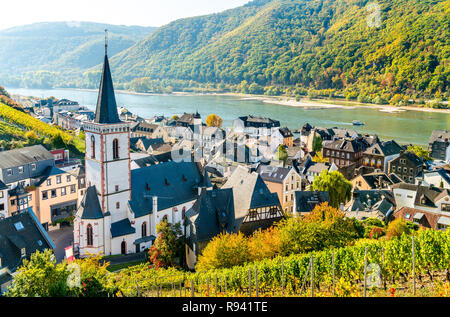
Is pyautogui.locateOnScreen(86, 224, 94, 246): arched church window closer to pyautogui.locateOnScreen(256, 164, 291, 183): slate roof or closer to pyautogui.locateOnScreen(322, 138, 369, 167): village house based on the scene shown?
pyautogui.locateOnScreen(256, 164, 291, 183): slate roof

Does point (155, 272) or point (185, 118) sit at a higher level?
point (185, 118)

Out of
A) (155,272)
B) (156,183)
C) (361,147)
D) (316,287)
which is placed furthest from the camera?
(361,147)

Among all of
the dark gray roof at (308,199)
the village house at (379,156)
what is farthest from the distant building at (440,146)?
the dark gray roof at (308,199)

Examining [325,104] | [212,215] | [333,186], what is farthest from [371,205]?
[325,104]

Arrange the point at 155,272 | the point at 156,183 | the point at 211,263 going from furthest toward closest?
the point at 156,183
the point at 155,272
the point at 211,263

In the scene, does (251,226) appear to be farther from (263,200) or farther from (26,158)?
(26,158)

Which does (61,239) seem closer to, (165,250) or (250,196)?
(165,250)

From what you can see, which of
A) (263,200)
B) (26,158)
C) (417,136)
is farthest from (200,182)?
(417,136)

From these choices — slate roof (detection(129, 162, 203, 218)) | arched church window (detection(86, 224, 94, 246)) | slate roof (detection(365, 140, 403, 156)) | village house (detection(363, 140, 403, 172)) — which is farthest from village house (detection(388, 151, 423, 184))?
arched church window (detection(86, 224, 94, 246))
